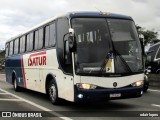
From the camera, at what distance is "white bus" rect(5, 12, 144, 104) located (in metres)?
11.6

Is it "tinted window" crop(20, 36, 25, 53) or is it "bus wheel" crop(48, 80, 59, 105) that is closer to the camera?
"bus wheel" crop(48, 80, 59, 105)

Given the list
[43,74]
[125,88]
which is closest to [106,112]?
[125,88]

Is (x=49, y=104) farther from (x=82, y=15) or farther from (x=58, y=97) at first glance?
(x=82, y=15)

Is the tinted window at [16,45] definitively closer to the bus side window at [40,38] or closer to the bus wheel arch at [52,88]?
the bus side window at [40,38]

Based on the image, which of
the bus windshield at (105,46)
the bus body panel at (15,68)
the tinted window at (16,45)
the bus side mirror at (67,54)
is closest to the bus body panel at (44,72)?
the bus side mirror at (67,54)

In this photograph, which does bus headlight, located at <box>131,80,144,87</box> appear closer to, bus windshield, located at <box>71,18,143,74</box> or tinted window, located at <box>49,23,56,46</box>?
bus windshield, located at <box>71,18,143,74</box>

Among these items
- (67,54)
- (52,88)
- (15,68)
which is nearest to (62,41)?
(67,54)

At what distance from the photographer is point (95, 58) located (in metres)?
11.7

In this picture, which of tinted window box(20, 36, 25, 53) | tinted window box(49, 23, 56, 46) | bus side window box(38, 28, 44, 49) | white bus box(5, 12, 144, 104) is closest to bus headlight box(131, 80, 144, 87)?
white bus box(5, 12, 144, 104)

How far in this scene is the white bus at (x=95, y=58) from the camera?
38.0 feet

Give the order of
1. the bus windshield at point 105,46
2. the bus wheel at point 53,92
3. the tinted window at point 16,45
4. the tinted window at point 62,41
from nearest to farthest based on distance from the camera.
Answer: the bus windshield at point 105,46
the tinted window at point 62,41
the bus wheel at point 53,92
the tinted window at point 16,45

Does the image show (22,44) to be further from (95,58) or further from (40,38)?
(95,58)

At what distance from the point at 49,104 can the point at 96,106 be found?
1.76 meters

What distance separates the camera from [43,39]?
50.3ft
